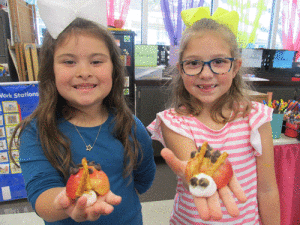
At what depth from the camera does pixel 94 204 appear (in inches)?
18.5

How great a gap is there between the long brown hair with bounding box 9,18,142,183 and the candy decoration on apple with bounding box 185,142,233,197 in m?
0.36

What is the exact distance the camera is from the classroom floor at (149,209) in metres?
1.84

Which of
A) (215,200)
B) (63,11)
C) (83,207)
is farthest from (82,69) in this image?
(215,200)

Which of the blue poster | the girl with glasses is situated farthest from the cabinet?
the girl with glasses

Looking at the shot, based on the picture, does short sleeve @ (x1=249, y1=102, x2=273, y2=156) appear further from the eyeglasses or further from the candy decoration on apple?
the candy decoration on apple

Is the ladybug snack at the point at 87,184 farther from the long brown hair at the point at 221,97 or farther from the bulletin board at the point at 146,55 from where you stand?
the bulletin board at the point at 146,55

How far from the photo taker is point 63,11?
0.70 meters

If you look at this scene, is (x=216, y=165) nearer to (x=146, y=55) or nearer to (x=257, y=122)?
(x=257, y=122)

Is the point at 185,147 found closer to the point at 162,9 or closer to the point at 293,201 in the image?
the point at 293,201

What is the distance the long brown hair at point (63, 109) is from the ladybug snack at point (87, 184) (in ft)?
0.79

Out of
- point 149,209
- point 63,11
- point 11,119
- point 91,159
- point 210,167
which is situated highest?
point 63,11

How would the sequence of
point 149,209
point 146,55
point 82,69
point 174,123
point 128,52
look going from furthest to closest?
point 146,55, point 128,52, point 149,209, point 174,123, point 82,69

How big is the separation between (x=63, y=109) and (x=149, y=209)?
1.53 meters

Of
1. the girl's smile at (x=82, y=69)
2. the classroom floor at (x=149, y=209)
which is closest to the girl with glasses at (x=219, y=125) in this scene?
the girl's smile at (x=82, y=69)
